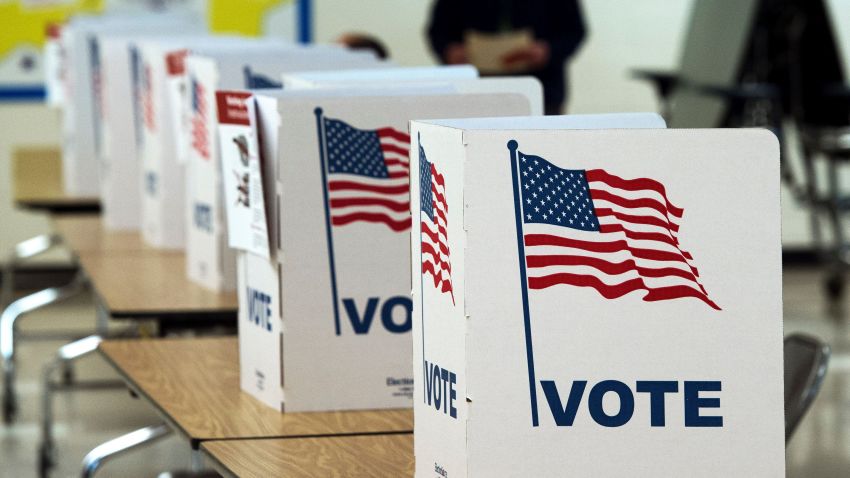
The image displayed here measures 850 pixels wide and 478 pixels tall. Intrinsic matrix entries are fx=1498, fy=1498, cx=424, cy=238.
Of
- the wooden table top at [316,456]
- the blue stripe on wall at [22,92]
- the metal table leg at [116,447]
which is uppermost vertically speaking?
the blue stripe on wall at [22,92]

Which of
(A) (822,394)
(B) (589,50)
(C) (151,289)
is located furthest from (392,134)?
(B) (589,50)

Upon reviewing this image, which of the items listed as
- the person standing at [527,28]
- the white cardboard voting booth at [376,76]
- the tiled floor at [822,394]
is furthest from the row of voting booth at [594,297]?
the person standing at [527,28]

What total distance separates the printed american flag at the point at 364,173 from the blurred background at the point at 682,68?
4.50 m

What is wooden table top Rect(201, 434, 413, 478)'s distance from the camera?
1599 millimetres

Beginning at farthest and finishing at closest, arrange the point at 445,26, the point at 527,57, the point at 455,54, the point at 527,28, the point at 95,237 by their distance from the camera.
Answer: the point at 527,28
the point at 445,26
the point at 455,54
the point at 527,57
the point at 95,237

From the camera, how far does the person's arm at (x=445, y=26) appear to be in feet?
20.4

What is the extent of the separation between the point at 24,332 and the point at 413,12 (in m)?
2.40

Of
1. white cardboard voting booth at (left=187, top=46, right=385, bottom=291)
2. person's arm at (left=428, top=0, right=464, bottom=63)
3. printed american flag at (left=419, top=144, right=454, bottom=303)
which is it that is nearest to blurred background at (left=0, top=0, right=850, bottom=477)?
person's arm at (left=428, top=0, right=464, bottom=63)

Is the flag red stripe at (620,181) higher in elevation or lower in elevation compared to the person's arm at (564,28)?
lower

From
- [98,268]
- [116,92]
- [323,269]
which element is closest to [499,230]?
[323,269]

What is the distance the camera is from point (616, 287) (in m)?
1.28

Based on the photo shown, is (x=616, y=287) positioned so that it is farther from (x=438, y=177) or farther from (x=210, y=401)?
(x=210, y=401)

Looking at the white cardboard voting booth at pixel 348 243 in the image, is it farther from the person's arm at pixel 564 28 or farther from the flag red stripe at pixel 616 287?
the person's arm at pixel 564 28

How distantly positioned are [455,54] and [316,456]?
4482 millimetres
